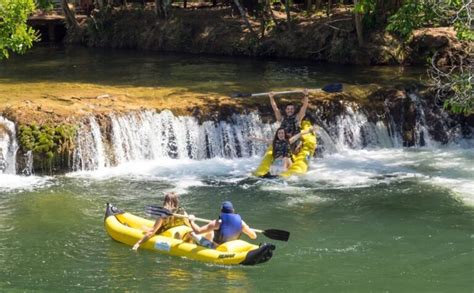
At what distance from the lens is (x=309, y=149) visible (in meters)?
15.1

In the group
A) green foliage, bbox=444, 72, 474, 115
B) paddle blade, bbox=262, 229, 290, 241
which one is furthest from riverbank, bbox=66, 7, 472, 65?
paddle blade, bbox=262, 229, 290, 241

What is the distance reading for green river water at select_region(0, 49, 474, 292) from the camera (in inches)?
383

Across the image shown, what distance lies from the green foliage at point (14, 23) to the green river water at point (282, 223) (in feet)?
7.48

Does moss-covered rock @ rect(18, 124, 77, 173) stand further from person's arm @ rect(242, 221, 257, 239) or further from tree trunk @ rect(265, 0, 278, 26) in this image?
tree trunk @ rect(265, 0, 278, 26)

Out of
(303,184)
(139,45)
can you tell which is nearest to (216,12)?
(139,45)

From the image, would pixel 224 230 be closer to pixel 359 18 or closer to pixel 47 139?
pixel 47 139

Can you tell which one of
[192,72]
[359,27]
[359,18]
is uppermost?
[359,18]

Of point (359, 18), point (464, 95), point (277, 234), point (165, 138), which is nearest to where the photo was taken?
point (277, 234)

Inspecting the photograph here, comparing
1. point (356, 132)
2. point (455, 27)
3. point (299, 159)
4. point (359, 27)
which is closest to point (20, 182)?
point (299, 159)

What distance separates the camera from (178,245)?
1062 centimetres

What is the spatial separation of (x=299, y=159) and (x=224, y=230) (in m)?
4.60

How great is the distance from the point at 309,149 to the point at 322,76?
6147 millimetres

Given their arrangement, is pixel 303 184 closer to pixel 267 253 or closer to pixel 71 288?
pixel 267 253

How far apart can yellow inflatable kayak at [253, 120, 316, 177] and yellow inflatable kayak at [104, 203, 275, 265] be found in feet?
11.9
